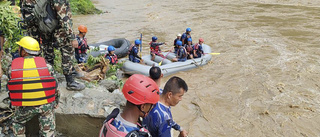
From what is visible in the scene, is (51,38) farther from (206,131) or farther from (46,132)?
(206,131)

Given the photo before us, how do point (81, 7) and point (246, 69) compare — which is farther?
point (81, 7)

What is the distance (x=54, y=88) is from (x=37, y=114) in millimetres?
325

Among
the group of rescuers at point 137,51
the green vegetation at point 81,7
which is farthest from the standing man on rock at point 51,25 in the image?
the green vegetation at point 81,7

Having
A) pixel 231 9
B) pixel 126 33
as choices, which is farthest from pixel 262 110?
pixel 231 9

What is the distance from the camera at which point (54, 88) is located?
2389 mm

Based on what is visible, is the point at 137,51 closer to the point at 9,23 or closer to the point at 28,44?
the point at 9,23

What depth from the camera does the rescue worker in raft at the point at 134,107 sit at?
163 centimetres

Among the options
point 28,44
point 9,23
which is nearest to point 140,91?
point 28,44

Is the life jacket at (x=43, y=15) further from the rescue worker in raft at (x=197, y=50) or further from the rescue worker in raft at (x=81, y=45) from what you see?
the rescue worker in raft at (x=197, y=50)

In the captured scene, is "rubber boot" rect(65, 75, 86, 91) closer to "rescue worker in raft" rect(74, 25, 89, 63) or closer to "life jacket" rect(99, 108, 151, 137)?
"life jacket" rect(99, 108, 151, 137)

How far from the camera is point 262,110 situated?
214 inches

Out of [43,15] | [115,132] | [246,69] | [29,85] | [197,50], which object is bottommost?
[246,69]

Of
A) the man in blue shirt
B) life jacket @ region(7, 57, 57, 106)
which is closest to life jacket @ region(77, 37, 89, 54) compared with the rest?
life jacket @ region(7, 57, 57, 106)

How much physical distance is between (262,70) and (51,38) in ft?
21.7
